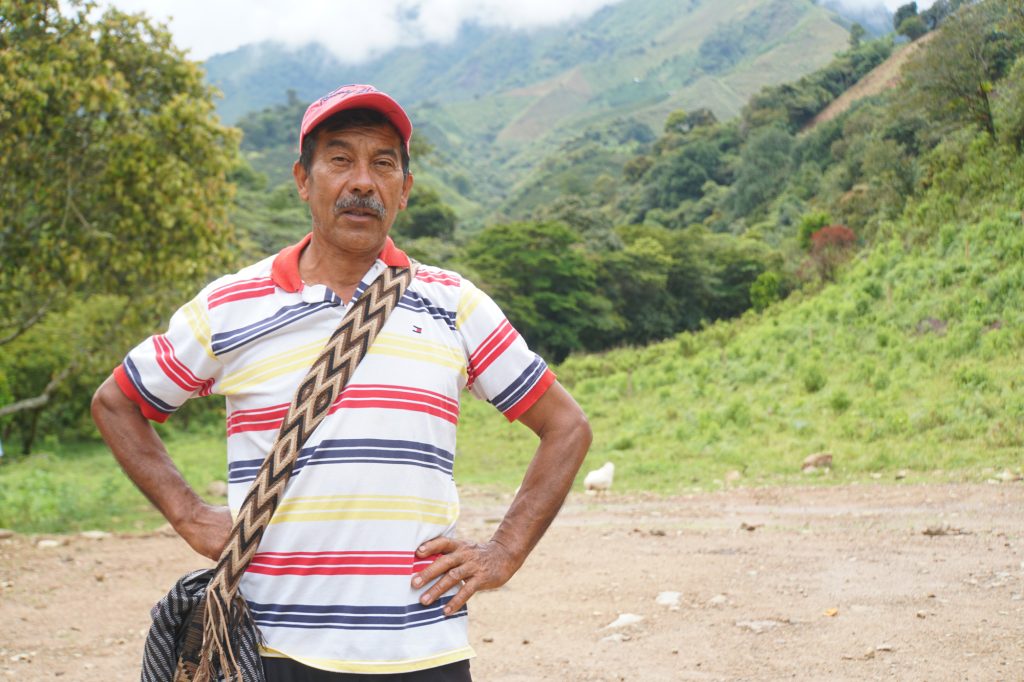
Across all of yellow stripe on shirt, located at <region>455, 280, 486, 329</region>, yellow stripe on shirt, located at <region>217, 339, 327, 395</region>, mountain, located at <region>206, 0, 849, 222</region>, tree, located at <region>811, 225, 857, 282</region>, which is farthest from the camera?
mountain, located at <region>206, 0, 849, 222</region>

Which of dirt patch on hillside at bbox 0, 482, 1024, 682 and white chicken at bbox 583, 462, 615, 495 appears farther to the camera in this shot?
white chicken at bbox 583, 462, 615, 495

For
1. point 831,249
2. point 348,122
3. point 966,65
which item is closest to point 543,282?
point 831,249

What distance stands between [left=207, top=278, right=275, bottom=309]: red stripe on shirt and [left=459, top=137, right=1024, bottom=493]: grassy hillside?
8.33 meters

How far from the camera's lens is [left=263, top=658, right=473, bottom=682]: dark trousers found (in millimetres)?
1919

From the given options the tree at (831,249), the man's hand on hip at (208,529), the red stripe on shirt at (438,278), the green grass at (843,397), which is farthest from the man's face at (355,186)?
the tree at (831,249)

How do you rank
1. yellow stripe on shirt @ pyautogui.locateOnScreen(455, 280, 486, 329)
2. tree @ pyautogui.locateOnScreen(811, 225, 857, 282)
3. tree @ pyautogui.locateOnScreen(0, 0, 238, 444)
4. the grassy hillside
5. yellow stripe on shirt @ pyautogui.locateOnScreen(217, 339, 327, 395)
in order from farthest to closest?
tree @ pyautogui.locateOnScreen(811, 225, 857, 282) < the grassy hillside < tree @ pyautogui.locateOnScreen(0, 0, 238, 444) < yellow stripe on shirt @ pyautogui.locateOnScreen(455, 280, 486, 329) < yellow stripe on shirt @ pyautogui.locateOnScreen(217, 339, 327, 395)

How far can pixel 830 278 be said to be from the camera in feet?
73.8

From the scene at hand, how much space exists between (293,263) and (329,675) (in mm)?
853

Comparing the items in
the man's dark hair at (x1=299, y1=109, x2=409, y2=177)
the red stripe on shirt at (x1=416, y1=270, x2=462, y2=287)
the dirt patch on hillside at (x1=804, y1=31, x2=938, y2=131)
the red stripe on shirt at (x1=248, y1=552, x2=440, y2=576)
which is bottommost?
the red stripe on shirt at (x1=248, y1=552, x2=440, y2=576)

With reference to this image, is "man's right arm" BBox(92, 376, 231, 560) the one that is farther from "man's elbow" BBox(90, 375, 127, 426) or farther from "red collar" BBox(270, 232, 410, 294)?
"red collar" BBox(270, 232, 410, 294)

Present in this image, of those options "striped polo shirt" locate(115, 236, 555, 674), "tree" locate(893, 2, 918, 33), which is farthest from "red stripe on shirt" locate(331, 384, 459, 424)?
"tree" locate(893, 2, 918, 33)

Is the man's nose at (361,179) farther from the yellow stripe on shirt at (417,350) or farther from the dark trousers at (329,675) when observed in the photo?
the dark trousers at (329,675)

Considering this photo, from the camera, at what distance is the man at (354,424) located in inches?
75.9

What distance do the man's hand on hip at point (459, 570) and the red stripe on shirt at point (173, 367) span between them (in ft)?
1.98
